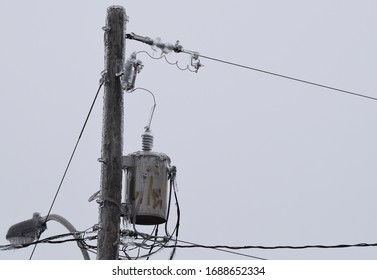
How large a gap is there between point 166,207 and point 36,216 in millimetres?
1679

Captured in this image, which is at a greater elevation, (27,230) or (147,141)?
(147,141)

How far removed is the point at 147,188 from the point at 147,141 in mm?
718

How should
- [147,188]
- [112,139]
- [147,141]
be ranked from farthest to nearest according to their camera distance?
[147,141] → [147,188] → [112,139]

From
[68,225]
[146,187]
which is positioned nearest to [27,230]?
[68,225]

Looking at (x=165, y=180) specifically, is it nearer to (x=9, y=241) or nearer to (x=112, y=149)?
(x=112, y=149)

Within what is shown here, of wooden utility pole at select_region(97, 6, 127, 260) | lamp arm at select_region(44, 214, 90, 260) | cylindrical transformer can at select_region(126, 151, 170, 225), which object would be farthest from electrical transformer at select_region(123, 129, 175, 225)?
lamp arm at select_region(44, 214, 90, 260)

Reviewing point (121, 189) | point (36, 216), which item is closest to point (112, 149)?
point (121, 189)

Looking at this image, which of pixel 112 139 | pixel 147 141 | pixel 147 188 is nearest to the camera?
pixel 112 139

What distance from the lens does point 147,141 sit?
60.6 feet

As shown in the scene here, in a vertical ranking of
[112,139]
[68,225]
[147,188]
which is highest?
[112,139]

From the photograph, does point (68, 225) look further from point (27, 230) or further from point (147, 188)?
point (147, 188)

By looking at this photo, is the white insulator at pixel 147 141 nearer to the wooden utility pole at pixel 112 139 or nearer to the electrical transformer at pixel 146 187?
the electrical transformer at pixel 146 187

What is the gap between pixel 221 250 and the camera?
1825 centimetres
